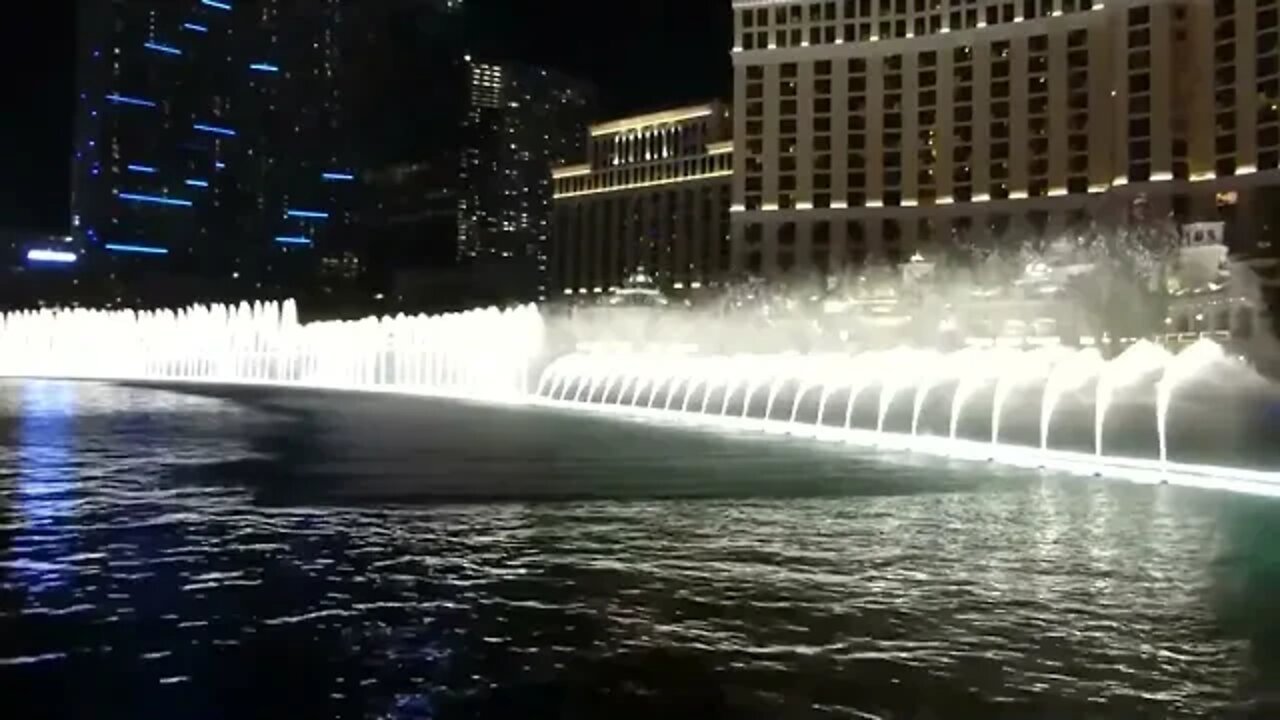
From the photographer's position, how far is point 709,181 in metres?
120

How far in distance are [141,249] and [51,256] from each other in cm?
1043

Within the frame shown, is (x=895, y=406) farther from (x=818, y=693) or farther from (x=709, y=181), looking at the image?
(x=709, y=181)

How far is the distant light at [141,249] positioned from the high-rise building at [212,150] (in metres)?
0.13

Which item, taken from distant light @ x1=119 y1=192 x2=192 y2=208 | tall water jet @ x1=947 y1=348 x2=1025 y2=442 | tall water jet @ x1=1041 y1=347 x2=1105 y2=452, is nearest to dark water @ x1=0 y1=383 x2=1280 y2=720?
tall water jet @ x1=947 y1=348 x2=1025 y2=442

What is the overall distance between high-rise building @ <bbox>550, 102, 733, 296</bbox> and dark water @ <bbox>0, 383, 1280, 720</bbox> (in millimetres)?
100106

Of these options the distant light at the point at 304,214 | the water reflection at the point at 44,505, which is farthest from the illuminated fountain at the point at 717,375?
the distant light at the point at 304,214

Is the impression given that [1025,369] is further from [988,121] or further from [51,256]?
[51,256]

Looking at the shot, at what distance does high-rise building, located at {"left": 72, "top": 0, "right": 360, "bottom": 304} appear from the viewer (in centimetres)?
12156

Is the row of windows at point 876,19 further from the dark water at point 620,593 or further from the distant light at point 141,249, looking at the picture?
the dark water at point 620,593

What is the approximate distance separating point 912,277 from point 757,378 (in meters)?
49.2

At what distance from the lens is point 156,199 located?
126188mm

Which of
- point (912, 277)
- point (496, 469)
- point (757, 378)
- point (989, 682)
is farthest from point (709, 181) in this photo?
point (989, 682)

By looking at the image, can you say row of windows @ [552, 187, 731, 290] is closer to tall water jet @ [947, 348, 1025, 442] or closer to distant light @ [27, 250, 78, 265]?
distant light @ [27, 250, 78, 265]

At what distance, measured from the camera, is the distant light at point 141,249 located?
398ft
